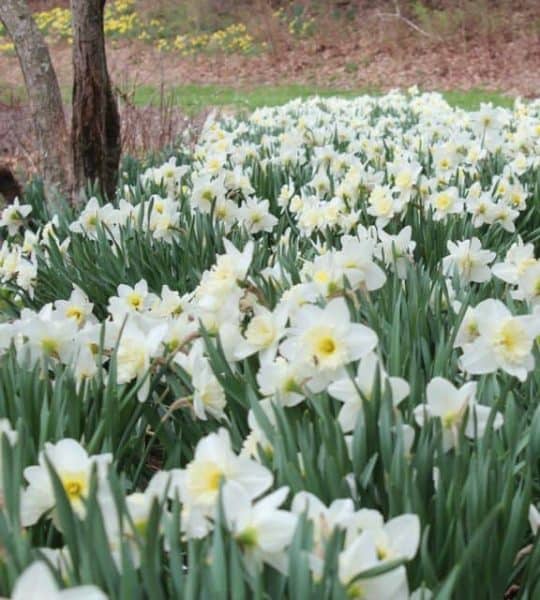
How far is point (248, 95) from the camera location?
13.6 meters

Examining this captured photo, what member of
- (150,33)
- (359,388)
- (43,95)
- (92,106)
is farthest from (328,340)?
(150,33)

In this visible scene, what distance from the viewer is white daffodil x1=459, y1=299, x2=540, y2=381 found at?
1.34 m

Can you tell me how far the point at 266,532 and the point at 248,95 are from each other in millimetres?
13183

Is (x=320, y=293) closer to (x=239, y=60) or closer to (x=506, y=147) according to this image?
(x=506, y=147)

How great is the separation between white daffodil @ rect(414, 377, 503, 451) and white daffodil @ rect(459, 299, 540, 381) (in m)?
0.16

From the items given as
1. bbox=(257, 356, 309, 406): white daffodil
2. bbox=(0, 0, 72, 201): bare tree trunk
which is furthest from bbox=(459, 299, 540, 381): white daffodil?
bbox=(0, 0, 72, 201): bare tree trunk

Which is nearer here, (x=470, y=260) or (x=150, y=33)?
(x=470, y=260)

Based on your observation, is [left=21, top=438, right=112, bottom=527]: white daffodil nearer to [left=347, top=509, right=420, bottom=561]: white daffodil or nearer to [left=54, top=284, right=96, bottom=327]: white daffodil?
[left=347, top=509, right=420, bottom=561]: white daffodil

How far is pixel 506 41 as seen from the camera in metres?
15.1

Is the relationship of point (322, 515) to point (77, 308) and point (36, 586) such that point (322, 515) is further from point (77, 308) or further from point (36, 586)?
point (77, 308)

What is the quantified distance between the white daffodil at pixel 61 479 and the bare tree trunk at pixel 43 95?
281 cm

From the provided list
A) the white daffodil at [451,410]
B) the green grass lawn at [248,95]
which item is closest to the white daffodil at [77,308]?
the white daffodil at [451,410]

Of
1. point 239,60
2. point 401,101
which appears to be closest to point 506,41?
point 239,60

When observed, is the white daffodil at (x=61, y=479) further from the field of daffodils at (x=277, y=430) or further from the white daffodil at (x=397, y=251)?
the white daffodil at (x=397, y=251)
